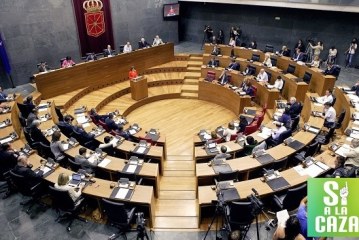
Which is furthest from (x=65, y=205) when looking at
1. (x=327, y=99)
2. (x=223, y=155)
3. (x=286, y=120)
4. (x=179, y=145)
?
(x=327, y=99)

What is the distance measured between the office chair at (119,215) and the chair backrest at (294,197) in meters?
2.73

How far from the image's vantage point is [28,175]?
5.45 m

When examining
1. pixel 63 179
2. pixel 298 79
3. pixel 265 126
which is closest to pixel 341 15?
pixel 298 79

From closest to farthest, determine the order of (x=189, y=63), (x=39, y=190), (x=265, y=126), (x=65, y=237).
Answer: (x=65, y=237) < (x=39, y=190) < (x=265, y=126) < (x=189, y=63)

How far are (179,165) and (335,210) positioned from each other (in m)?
4.98

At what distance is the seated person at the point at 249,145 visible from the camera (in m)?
6.84

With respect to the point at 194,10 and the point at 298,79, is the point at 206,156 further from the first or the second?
the point at 194,10

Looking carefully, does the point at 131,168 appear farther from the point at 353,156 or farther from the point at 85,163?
the point at 353,156

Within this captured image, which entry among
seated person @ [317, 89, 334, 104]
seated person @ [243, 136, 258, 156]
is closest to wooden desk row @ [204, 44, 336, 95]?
seated person @ [317, 89, 334, 104]

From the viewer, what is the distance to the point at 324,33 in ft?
43.7

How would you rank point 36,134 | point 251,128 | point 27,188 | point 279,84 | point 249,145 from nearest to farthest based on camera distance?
point 27,188 < point 249,145 < point 36,134 < point 251,128 < point 279,84

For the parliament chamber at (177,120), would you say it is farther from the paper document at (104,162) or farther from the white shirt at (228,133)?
the white shirt at (228,133)

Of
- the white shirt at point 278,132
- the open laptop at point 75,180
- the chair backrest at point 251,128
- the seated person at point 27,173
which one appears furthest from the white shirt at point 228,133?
the seated person at point 27,173

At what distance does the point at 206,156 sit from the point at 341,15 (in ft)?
33.4
